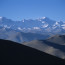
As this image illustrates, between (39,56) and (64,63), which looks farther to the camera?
(39,56)

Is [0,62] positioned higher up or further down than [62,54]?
further down

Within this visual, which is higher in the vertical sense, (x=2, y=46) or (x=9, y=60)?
(x=2, y=46)

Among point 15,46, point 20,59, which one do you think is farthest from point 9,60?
point 15,46

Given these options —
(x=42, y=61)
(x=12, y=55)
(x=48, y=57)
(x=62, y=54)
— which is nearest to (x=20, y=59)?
(x=12, y=55)

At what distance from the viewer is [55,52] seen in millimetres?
171000

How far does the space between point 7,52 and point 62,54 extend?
13231 centimetres

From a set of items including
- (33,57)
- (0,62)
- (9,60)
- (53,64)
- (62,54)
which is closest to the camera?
(0,62)

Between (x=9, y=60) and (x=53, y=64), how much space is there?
27.3ft

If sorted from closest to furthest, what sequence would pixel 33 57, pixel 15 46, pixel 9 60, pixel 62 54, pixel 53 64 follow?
pixel 9 60
pixel 53 64
pixel 33 57
pixel 15 46
pixel 62 54

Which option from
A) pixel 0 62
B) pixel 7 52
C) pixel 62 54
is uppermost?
pixel 62 54

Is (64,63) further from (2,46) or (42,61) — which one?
(2,46)

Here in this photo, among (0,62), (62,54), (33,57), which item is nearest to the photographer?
(0,62)

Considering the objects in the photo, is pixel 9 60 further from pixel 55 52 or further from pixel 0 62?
pixel 55 52

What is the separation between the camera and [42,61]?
121 feet
